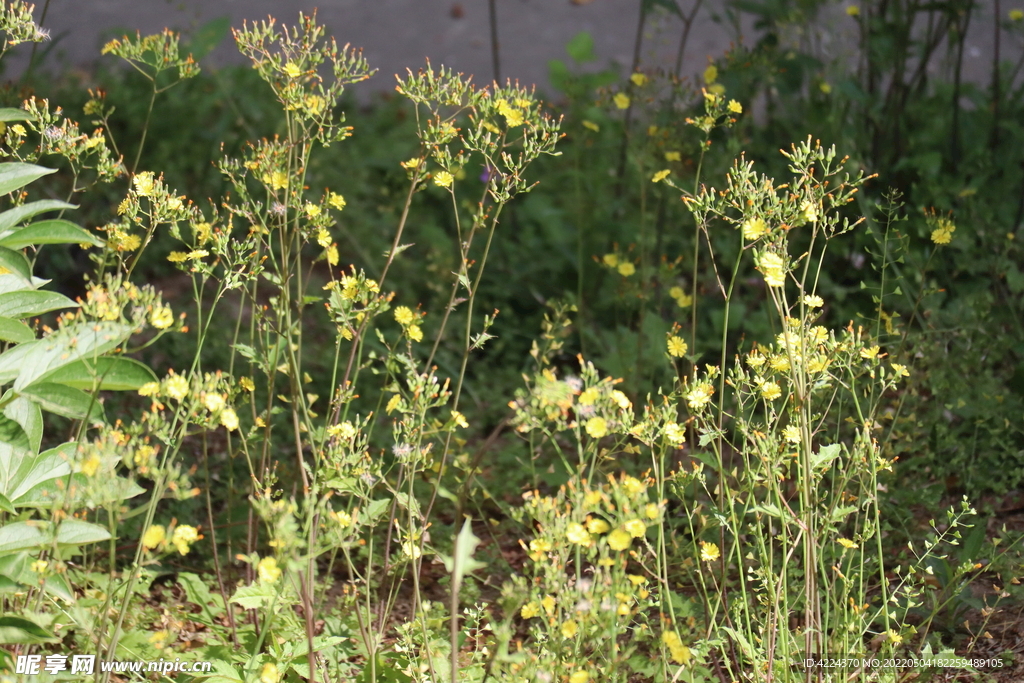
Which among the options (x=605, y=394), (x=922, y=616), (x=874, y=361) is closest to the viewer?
(x=605, y=394)

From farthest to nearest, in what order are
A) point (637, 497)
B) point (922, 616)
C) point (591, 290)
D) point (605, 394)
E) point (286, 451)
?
point (591, 290) < point (286, 451) < point (922, 616) < point (605, 394) < point (637, 497)

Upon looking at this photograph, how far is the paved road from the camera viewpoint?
6492 mm

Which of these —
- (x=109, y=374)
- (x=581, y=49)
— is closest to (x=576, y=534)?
(x=109, y=374)

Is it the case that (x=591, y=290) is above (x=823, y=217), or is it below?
above

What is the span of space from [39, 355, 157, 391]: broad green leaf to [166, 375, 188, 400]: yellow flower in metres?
0.04

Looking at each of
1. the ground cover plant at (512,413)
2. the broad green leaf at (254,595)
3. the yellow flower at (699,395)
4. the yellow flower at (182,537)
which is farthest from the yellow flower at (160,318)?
the yellow flower at (699,395)

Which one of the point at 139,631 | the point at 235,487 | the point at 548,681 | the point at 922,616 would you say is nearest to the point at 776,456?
the point at 548,681

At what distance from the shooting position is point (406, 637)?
1.68m

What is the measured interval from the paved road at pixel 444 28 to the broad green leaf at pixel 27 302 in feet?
15.9

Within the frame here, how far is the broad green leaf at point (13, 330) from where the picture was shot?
63.7 inches

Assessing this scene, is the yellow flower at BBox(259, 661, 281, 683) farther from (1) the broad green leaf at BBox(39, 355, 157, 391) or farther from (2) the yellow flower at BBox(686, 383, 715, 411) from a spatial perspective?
(2) the yellow flower at BBox(686, 383, 715, 411)

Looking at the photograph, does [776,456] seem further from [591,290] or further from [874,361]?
[591,290]

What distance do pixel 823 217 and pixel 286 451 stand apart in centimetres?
186

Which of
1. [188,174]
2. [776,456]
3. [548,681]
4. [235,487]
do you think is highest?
[188,174]
